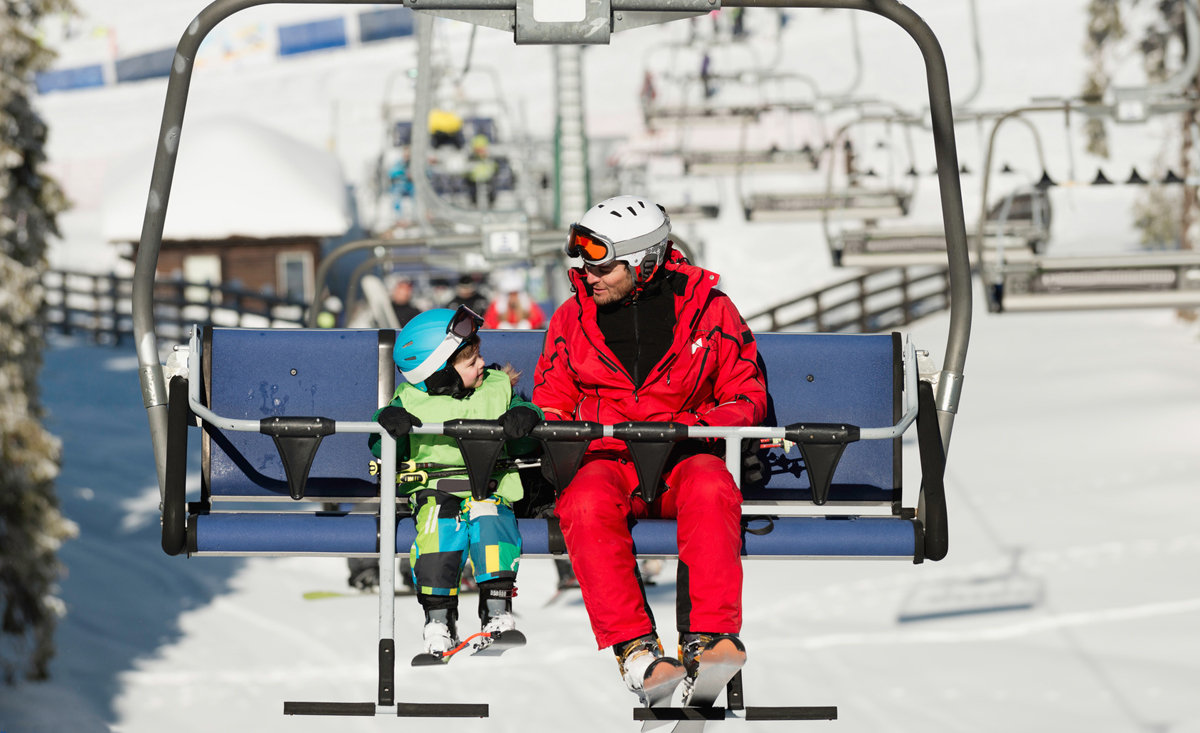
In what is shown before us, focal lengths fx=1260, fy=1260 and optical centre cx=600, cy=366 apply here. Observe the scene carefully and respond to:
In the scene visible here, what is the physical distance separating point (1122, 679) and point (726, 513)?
35.9 feet

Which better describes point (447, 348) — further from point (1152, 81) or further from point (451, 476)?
point (1152, 81)

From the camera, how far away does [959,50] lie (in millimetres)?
41000

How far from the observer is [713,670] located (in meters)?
3.03

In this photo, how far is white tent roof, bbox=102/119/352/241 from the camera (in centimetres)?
2695

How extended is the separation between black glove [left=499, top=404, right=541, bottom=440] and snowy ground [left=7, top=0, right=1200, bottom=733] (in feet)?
30.2

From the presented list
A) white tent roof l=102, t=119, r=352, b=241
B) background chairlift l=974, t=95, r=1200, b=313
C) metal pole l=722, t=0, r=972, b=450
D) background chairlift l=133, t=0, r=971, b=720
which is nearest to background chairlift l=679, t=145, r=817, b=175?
background chairlift l=974, t=95, r=1200, b=313

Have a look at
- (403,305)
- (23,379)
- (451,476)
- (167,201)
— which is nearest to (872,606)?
(403,305)

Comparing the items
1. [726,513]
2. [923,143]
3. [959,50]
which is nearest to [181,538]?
[726,513]

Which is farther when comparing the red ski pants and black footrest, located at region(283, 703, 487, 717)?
the red ski pants

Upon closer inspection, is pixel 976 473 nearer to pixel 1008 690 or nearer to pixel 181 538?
pixel 1008 690

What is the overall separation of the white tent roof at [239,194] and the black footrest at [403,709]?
2437cm

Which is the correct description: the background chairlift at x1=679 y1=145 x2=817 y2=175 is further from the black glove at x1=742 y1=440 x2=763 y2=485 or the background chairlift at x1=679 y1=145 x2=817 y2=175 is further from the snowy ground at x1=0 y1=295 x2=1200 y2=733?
the black glove at x1=742 y1=440 x2=763 y2=485

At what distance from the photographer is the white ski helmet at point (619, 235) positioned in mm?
3361

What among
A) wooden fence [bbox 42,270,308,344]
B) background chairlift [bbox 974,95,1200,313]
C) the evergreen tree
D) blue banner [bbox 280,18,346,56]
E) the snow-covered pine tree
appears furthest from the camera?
blue banner [bbox 280,18,346,56]
